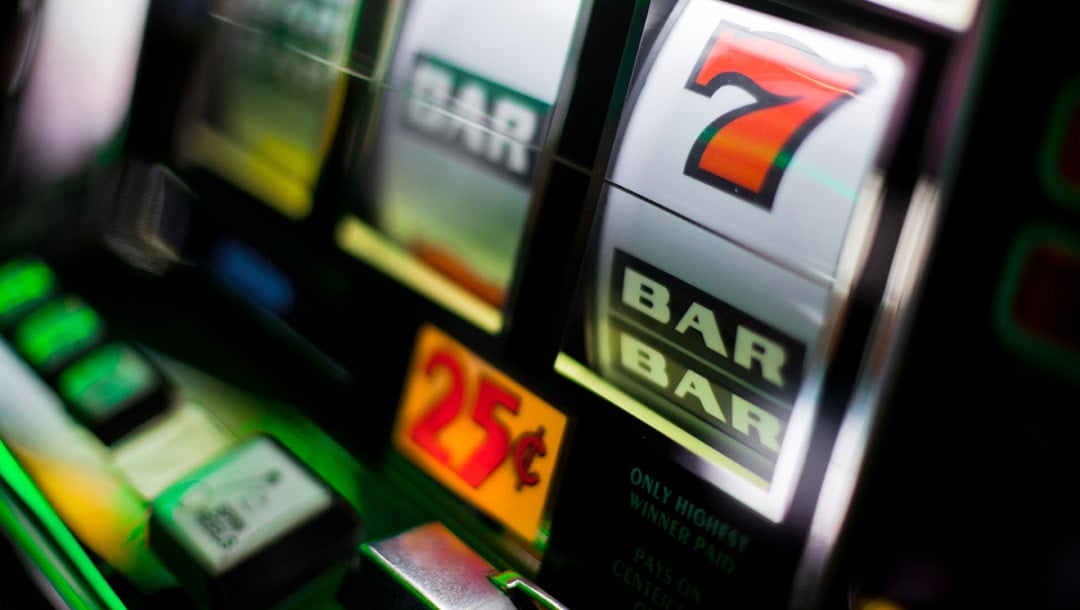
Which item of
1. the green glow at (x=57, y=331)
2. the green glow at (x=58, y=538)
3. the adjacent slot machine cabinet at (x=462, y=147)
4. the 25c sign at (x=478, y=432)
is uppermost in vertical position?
the adjacent slot machine cabinet at (x=462, y=147)

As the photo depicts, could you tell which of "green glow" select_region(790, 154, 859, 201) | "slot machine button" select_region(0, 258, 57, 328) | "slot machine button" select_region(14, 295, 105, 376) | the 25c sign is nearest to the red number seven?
"green glow" select_region(790, 154, 859, 201)

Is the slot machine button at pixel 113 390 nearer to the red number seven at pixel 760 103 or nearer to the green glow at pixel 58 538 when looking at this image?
the green glow at pixel 58 538

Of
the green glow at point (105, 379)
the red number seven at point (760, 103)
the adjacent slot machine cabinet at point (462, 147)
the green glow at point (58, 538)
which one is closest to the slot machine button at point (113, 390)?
the green glow at point (105, 379)

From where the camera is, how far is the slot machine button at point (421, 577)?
3.92 ft

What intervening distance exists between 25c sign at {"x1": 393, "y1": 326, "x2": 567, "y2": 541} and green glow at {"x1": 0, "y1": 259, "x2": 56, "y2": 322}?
69cm

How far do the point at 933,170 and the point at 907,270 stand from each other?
0.10 meters

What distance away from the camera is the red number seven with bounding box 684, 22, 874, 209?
1101mm

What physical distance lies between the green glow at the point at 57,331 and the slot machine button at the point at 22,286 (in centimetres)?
3

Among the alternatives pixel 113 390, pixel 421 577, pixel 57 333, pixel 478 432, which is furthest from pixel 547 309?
pixel 57 333

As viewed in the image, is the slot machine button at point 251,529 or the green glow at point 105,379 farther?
the green glow at point 105,379

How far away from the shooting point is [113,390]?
1530 millimetres

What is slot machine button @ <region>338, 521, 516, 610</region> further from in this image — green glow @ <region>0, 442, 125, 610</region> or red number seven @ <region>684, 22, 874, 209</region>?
red number seven @ <region>684, 22, 874, 209</region>

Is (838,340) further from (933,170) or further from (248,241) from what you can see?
(248,241)

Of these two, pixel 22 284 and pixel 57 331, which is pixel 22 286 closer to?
pixel 22 284
